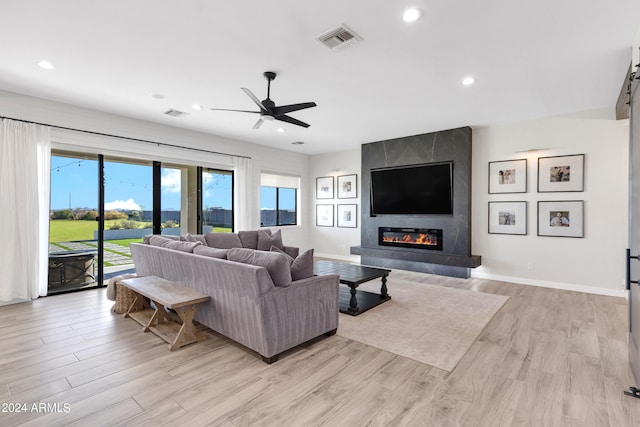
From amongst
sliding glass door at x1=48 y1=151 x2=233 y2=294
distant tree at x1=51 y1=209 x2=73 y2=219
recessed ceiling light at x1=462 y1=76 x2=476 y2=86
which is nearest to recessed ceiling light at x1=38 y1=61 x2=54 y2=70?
sliding glass door at x1=48 y1=151 x2=233 y2=294

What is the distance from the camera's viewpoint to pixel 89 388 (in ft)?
7.63

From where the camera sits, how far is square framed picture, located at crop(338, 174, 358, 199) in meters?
8.23

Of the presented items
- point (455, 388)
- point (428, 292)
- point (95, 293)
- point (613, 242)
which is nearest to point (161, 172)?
point (95, 293)

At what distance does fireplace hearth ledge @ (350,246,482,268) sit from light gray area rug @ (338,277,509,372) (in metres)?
0.96

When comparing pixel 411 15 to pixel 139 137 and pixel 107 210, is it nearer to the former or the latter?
pixel 139 137

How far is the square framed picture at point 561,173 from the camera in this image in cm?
513

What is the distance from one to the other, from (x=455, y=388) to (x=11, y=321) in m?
4.82

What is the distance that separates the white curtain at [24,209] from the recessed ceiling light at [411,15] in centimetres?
520

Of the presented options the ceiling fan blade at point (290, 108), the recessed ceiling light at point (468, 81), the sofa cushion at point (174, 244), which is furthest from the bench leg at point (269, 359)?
the recessed ceiling light at point (468, 81)

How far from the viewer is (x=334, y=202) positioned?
8680 millimetres

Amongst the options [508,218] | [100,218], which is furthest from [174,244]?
[508,218]

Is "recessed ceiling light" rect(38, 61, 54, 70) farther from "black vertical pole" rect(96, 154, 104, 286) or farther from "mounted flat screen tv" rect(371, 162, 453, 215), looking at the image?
"mounted flat screen tv" rect(371, 162, 453, 215)

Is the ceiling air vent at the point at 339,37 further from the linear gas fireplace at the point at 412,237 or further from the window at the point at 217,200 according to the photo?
the window at the point at 217,200

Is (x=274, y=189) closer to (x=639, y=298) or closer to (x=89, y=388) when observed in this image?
(x=89, y=388)
